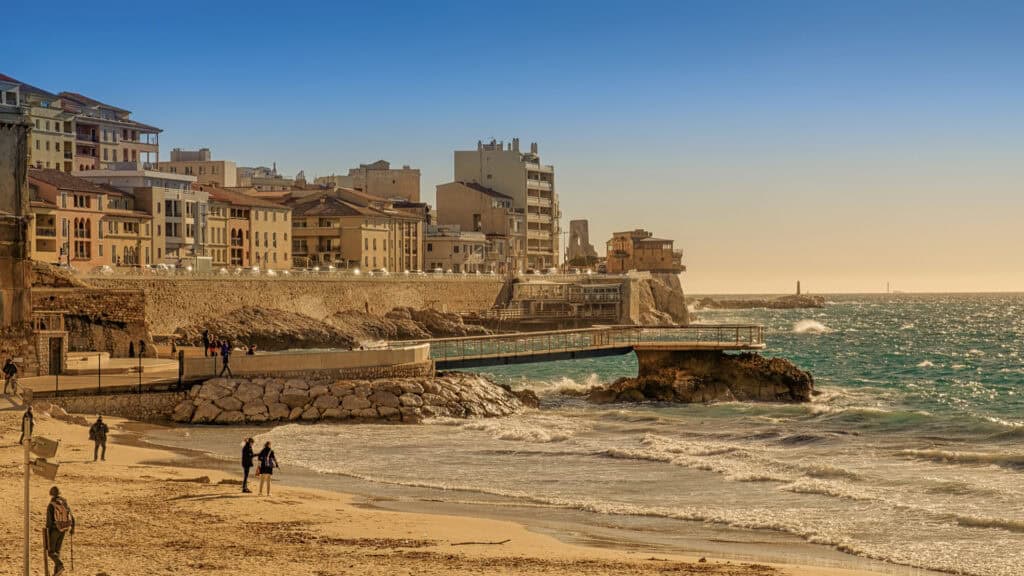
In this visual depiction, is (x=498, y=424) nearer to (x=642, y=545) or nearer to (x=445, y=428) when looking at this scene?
(x=445, y=428)

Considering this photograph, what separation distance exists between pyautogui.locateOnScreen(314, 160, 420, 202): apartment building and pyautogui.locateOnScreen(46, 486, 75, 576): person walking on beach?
140 metres

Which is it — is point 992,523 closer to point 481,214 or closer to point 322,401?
point 322,401

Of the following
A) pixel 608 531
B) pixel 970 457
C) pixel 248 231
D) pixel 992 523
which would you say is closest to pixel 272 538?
pixel 608 531

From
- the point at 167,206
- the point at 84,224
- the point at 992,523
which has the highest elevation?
the point at 167,206

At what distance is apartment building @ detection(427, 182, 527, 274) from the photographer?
5743 inches

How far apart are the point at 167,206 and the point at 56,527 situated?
8121 centimetres

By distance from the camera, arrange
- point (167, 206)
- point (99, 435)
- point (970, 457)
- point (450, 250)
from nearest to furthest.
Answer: point (99, 435) → point (970, 457) → point (167, 206) → point (450, 250)

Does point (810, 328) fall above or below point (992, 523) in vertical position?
above

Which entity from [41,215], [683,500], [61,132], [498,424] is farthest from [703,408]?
[61,132]

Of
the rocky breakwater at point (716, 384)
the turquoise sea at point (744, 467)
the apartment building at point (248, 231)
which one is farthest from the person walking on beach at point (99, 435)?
the apartment building at point (248, 231)

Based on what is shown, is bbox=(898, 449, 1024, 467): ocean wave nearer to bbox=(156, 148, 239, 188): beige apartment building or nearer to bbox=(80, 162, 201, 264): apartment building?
bbox=(80, 162, 201, 264): apartment building

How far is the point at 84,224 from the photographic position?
8756cm

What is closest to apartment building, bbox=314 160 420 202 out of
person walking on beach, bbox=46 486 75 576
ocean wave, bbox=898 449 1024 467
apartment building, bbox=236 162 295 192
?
apartment building, bbox=236 162 295 192

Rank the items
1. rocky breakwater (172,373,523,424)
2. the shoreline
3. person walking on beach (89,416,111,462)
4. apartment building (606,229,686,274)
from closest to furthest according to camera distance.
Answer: the shoreline, person walking on beach (89,416,111,462), rocky breakwater (172,373,523,424), apartment building (606,229,686,274)
